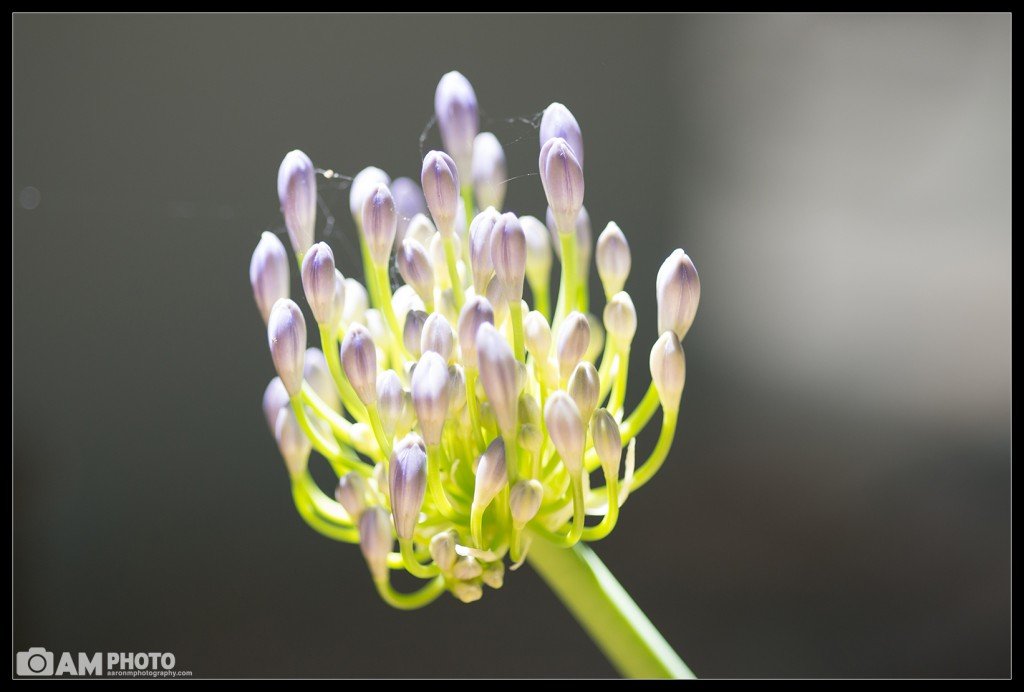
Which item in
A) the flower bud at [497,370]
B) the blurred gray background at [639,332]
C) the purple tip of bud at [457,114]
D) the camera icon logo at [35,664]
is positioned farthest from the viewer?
the blurred gray background at [639,332]

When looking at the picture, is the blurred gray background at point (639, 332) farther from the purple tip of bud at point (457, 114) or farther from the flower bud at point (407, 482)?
the flower bud at point (407, 482)

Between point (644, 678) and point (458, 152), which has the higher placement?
point (458, 152)

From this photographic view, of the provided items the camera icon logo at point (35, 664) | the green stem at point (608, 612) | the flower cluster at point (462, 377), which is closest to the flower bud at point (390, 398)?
the flower cluster at point (462, 377)

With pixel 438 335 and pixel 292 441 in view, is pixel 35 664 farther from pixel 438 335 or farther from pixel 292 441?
pixel 438 335

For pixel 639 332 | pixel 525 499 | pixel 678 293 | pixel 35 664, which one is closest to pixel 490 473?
pixel 525 499

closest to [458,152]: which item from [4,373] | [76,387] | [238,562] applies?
[4,373]

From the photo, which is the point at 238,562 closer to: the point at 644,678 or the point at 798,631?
the point at 798,631
